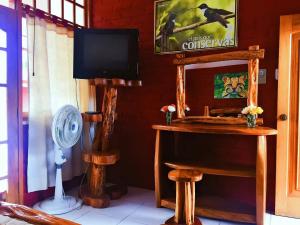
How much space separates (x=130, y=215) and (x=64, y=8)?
258 cm

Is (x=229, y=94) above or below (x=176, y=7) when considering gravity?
below

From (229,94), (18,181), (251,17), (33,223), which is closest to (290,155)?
(229,94)

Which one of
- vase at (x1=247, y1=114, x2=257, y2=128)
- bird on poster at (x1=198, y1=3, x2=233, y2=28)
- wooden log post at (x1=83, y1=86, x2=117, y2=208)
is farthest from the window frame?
vase at (x1=247, y1=114, x2=257, y2=128)

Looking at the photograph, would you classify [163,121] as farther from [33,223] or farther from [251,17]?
[33,223]

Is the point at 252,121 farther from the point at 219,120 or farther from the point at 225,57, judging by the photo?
the point at 225,57

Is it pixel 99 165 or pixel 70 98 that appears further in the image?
pixel 70 98

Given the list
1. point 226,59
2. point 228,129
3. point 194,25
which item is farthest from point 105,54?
point 228,129

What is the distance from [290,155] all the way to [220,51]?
130 centimetres

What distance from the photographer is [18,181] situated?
8.27 feet

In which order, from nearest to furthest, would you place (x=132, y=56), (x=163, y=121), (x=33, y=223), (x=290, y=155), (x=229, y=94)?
(x=33, y=223) → (x=290, y=155) → (x=229, y=94) → (x=132, y=56) → (x=163, y=121)

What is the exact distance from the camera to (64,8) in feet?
10.2

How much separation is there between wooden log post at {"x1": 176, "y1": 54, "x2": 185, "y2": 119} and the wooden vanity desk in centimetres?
27

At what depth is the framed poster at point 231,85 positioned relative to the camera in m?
2.60

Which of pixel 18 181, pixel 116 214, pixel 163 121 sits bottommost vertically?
pixel 116 214
